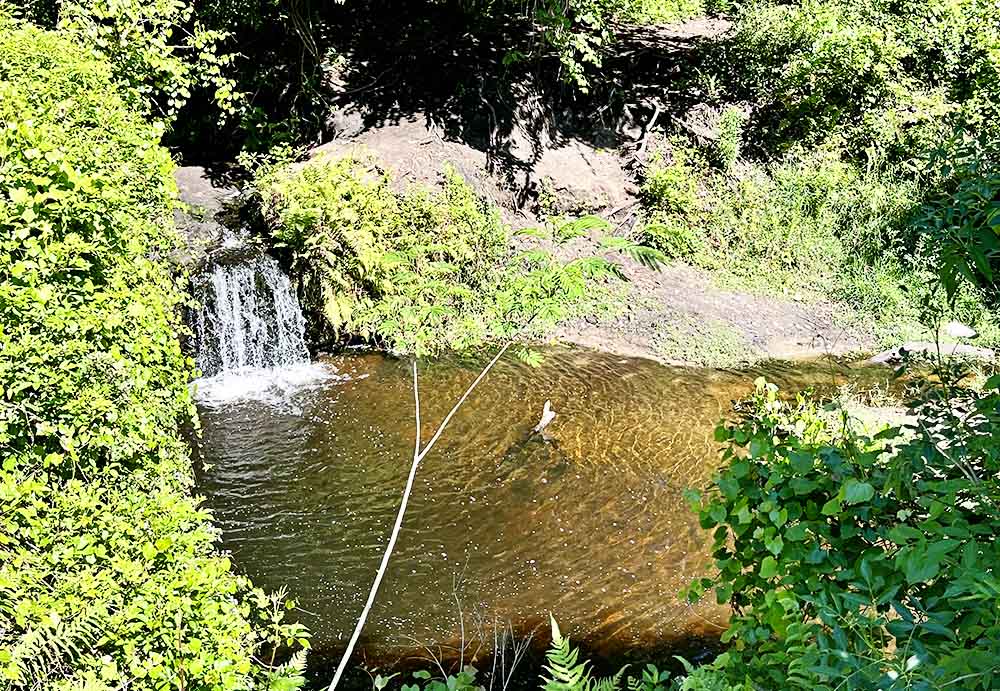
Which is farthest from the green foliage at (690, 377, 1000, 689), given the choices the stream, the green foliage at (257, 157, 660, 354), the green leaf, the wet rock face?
the wet rock face

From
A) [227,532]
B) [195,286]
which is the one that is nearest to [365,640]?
[227,532]

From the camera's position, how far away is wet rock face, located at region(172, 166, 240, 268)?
9906 millimetres

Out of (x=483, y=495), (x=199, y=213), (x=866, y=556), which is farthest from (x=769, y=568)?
(x=199, y=213)

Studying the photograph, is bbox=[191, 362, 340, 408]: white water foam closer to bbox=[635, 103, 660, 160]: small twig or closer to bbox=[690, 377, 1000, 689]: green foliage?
bbox=[635, 103, 660, 160]: small twig

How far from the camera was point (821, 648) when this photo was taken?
219cm

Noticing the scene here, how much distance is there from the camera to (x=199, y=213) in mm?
10711

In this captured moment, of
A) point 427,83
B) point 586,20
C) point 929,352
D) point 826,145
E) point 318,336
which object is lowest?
point 929,352

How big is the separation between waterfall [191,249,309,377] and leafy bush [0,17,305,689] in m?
4.92

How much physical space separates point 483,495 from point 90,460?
3693 millimetres

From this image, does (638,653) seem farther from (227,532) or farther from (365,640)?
(227,532)

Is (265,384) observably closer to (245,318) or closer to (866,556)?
(245,318)

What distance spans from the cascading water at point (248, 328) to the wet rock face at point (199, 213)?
0.90 feet

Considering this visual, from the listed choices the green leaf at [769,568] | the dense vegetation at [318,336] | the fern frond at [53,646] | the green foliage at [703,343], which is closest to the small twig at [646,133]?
the dense vegetation at [318,336]

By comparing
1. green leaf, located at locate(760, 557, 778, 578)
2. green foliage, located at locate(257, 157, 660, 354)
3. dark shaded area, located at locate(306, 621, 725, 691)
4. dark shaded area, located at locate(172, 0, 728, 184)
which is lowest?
dark shaded area, located at locate(306, 621, 725, 691)
